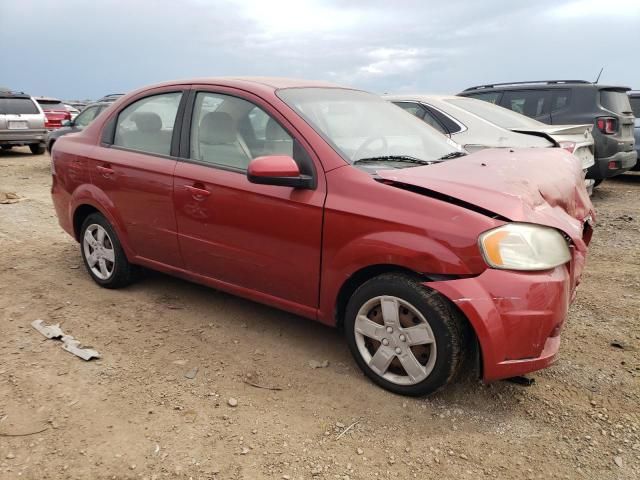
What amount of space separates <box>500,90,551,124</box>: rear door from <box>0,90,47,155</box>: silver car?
11.7 m

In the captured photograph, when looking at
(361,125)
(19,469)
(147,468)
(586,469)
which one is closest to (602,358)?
(586,469)

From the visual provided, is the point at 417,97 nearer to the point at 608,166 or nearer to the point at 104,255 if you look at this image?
the point at 608,166

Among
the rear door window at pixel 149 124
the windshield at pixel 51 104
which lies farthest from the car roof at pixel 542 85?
the windshield at pixel 51 104

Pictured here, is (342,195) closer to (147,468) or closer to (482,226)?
(482,226)

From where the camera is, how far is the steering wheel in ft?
10.2

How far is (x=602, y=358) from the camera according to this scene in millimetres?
3252

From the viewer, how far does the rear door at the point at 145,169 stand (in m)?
3.69

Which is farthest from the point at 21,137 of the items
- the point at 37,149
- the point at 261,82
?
Result: the point at 261,82

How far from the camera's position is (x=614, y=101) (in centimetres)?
796

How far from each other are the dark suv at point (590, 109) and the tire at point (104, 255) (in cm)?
633

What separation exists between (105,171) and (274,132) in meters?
1.59

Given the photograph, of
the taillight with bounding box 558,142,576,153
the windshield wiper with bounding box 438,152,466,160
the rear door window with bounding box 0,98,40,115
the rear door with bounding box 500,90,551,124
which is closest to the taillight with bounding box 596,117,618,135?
the rear door with bounding box 500,90,551,124

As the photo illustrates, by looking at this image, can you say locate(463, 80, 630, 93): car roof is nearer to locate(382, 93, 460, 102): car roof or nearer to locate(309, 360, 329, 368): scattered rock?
locate(382, 93, 460, 102): car roof

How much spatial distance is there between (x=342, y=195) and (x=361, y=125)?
0.75 m
